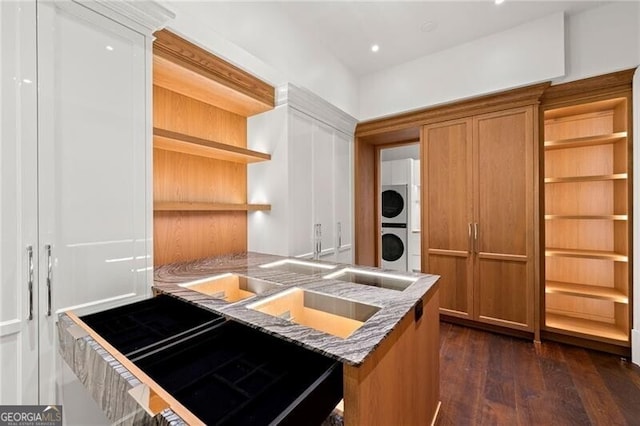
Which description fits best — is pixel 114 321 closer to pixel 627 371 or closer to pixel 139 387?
pixel 139 387

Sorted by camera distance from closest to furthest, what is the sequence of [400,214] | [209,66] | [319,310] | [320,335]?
[320,335], [319,310], [209,66], [400,214]

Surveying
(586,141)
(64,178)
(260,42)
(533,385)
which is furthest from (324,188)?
(586,141)

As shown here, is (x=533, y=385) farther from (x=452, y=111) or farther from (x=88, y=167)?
(x=88, y=167)

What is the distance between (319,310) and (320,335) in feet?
1.37

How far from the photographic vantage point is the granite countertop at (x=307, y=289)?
34.6 inches

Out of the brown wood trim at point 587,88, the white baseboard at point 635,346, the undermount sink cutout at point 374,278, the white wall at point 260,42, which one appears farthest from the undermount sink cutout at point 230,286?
the brown wood trim at point 587,88

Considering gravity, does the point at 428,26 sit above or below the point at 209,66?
above

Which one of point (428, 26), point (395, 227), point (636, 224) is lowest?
point (395, 227)

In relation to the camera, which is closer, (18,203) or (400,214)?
(18,203)

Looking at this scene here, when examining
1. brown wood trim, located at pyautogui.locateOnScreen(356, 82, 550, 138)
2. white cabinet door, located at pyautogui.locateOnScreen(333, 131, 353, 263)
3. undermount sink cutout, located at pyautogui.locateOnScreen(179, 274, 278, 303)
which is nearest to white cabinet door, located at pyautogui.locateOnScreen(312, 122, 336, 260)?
white cabinet door, located at pyautogui.locateOnScreen(333, 131, 353, 263)

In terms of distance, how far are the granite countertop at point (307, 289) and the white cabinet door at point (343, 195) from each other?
1.19 m

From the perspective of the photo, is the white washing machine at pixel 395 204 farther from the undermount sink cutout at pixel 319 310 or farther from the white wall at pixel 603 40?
the undermount sink cutout at pixel 319 310

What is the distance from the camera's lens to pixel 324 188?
3.08 meters

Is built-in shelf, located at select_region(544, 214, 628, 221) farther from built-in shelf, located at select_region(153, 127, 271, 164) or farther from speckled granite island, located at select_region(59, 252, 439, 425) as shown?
built-in shelf, located at select_region(153, 127, 271, 164)
